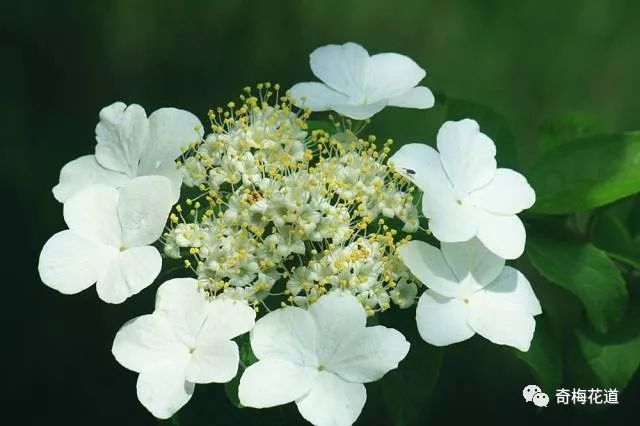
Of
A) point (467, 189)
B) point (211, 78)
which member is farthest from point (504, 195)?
point (211, 78)

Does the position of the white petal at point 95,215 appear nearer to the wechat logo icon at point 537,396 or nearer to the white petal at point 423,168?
the white petal at point 423,168

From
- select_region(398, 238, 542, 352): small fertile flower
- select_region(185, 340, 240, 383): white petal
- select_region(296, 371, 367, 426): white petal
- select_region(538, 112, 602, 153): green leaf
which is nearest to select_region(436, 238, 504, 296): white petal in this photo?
select_region(398, 238, 542, 352): small fertile flower

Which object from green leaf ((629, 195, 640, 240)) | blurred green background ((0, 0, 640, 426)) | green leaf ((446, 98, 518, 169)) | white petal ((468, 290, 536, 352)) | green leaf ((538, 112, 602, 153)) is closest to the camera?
white petal ((468, 290, 536, 352))

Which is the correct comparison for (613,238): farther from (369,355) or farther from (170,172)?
(170,172)

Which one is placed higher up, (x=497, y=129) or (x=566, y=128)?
(x=497, y=129)

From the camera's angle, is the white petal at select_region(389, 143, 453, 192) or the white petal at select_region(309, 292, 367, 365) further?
the white petal at select_region(389, 143, 453, 192)

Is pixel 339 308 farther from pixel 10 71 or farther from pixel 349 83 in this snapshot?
pixel 10 71

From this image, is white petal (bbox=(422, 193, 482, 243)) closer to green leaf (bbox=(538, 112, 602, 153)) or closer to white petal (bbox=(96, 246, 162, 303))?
white petal (bbox=(96, 246, 162, 303))

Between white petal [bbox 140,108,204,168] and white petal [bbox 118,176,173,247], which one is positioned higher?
white petal [bbox 140,108,204,168]
